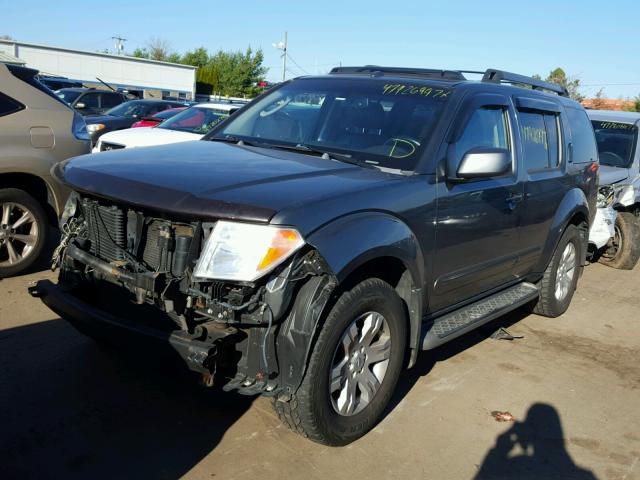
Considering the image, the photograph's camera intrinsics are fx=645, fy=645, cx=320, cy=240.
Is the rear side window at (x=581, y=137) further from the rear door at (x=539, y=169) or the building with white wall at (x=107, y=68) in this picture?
the building with white wall at (x=107, y=68)

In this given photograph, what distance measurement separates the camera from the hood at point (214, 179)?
9.82ft

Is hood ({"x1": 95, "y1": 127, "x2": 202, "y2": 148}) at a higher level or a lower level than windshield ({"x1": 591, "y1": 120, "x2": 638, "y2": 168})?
lower

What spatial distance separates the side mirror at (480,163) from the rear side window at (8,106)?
402 cm

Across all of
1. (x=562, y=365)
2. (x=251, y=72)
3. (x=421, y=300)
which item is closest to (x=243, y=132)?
(x=421, y=300)

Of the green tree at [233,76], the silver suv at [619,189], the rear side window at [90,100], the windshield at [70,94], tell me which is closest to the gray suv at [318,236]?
the silver suv at [619,189]

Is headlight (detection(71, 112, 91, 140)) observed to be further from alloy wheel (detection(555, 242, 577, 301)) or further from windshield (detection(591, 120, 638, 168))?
windshield (detection(591, 120, 638, 168))

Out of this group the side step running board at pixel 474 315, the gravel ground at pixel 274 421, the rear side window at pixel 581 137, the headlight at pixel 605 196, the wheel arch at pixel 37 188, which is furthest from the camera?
the headlight at pixel 605 196

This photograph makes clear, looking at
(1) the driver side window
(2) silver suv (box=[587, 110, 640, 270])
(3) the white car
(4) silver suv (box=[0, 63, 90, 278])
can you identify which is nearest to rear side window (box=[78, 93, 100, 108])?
(3) the white car

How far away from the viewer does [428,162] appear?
12.9 ft

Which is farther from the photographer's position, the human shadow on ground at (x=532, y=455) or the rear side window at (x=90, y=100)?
the rear side window at (x=90, y=100)

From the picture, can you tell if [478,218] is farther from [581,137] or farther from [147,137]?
[147,137]

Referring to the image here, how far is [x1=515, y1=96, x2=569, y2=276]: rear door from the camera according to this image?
5.01 metres

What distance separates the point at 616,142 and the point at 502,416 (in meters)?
6.54

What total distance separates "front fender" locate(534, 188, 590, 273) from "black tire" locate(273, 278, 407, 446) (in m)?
2.39
